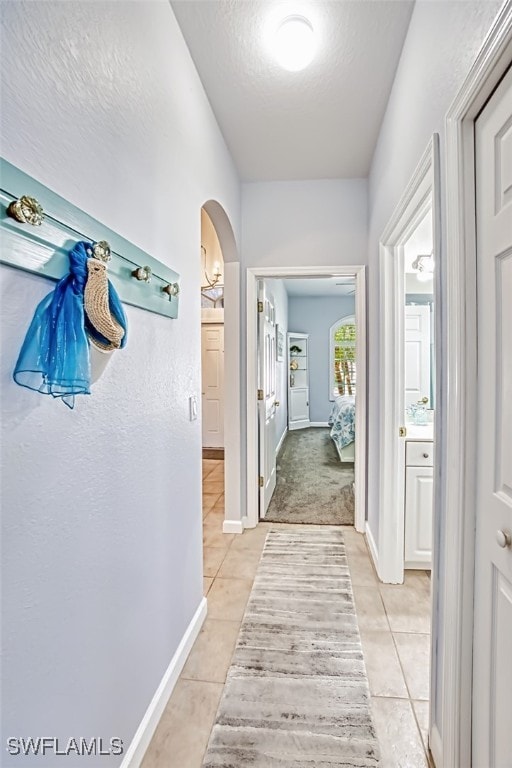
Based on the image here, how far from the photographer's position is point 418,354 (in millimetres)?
3096

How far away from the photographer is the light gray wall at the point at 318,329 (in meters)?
8.09

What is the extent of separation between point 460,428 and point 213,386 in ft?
16.4

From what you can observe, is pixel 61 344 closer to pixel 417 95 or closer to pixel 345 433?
pixel 417 95

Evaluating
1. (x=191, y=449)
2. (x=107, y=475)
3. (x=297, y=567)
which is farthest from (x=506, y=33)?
(x=297, y=567)

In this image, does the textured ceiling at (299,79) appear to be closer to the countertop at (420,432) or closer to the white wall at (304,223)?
the white wall at (304,223)

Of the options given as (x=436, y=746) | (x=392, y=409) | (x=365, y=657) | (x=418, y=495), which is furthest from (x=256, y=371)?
(x=436, y=746)

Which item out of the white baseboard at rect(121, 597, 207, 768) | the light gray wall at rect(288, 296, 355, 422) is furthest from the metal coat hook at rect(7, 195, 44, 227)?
the light gray wall at rect(288, 296, 355, 422)

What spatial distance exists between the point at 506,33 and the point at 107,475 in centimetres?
140

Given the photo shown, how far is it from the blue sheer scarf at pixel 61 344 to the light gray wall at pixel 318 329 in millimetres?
7344

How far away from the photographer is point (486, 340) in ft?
3.37

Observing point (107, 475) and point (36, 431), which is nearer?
point (36, 431)

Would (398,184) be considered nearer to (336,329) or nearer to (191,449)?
(191,449)

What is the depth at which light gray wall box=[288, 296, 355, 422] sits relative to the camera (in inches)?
318

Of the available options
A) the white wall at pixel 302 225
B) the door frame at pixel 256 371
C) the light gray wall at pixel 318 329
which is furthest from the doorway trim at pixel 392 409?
the light gray wall at pixel 318 329
